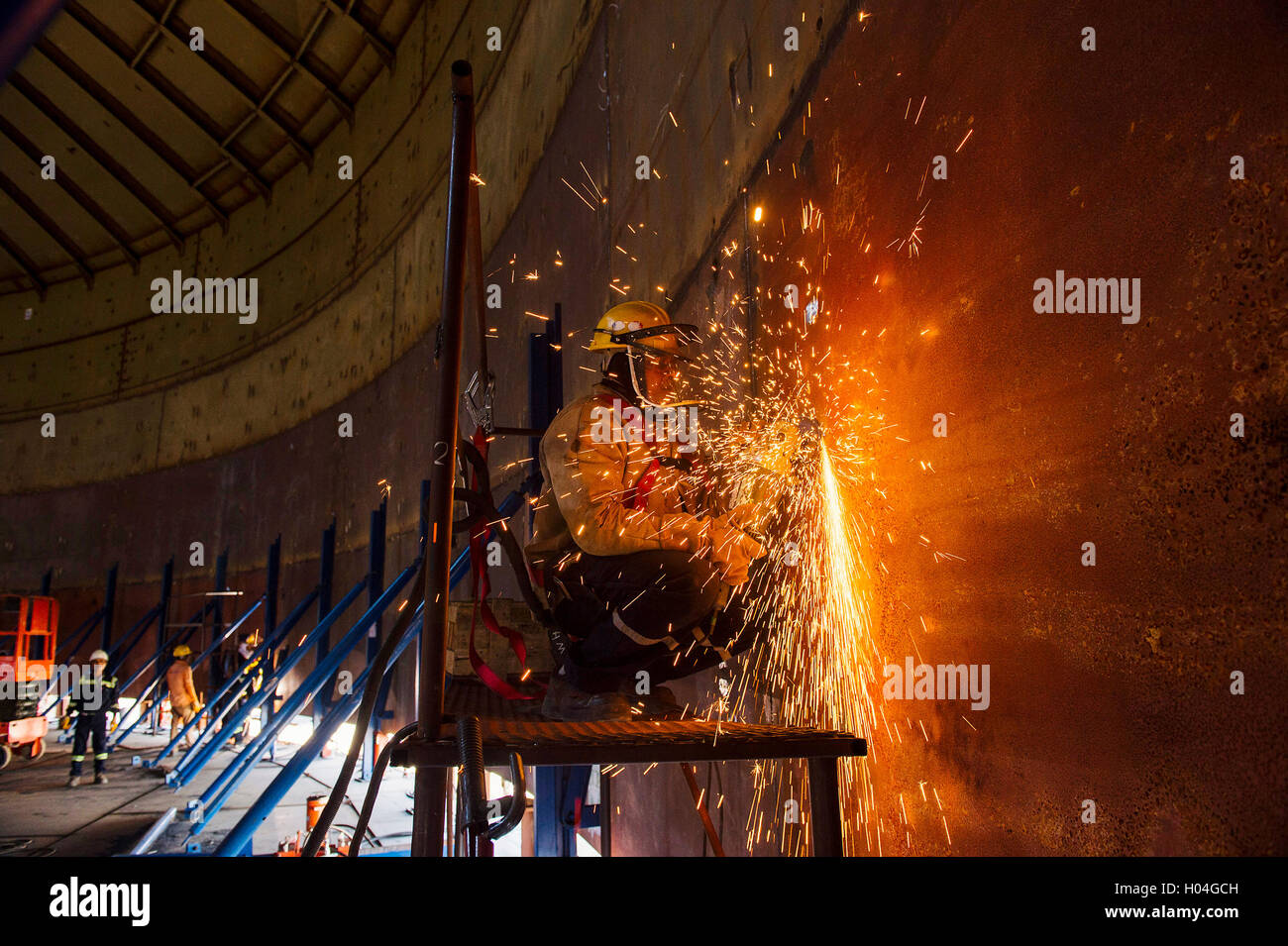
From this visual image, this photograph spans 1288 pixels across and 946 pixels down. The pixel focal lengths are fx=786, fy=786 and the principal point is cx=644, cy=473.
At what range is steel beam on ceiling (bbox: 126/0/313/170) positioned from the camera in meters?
10.5

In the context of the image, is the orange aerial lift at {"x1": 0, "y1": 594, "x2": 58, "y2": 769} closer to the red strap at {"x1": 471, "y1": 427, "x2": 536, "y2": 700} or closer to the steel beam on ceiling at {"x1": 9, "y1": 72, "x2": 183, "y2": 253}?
the steel beam on ceiling at {"x1": 9, "y1": 72, "x2": 183, "y2": 253}

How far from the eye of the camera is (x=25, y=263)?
1453 centimetres

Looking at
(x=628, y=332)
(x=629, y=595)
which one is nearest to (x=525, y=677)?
(x=629, y=595)

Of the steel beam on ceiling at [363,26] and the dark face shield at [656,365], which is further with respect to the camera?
the steel beam on ceiling at [363,26]

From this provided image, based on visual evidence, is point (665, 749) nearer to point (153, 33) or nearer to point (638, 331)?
point (638, 331)

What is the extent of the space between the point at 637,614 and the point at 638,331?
2.99 feet

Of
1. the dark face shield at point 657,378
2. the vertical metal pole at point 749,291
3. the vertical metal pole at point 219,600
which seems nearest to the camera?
the dark face shield at point 657,378

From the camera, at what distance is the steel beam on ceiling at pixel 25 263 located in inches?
566

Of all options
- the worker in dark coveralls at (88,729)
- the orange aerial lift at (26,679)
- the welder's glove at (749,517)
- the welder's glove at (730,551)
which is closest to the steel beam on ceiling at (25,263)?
the orange aerial lift at (26,679)

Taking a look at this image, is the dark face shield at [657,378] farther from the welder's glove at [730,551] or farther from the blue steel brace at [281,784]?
the blue steel brace at [281,784]

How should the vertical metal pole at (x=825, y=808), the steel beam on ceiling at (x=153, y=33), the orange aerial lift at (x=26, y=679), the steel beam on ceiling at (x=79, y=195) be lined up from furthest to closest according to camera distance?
1. the steel beam on ceiling at (x=79, y=195)
2. the steel beam on ceiling at (x=153, y=33)
3. the orange aerial lift at (x=26, y=679)
4. the vertical metal pole at (x=825, y=808)

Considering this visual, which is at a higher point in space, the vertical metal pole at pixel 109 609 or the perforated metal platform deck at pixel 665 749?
the perforated metal platform deck at pixel 665 749

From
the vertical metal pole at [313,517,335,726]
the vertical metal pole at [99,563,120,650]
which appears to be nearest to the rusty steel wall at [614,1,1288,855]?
the vertical metal pole at [313,517,335,726]

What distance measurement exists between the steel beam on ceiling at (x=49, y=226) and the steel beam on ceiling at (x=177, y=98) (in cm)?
367
